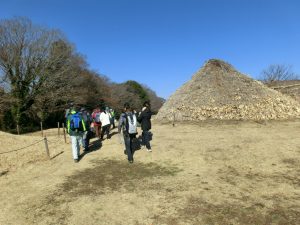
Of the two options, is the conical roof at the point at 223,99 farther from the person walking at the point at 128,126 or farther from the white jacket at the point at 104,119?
the person walking at the point at 128,126

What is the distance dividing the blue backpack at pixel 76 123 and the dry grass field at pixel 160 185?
1244 mm

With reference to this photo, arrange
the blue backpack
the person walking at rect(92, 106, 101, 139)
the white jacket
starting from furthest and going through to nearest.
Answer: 1. the person walking at rect(92, 106, 101, 139)
2. the white jacket
3. the blue backpack

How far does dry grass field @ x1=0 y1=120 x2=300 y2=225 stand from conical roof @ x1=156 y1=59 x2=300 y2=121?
26.8 feet

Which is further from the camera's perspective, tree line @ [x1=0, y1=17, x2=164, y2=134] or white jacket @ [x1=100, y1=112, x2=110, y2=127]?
tree line @ [x1=0, y1=17, x2=164, y2=134]

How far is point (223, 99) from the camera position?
21.3 metres

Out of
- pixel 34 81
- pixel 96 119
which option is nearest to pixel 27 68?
pixel 34 81

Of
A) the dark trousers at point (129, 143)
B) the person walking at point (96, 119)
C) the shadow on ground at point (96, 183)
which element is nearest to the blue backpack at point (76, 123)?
the shadow on ground at point (96, 183)

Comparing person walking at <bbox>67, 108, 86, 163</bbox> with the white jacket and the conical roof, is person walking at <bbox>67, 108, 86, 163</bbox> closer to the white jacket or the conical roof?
the white jacket

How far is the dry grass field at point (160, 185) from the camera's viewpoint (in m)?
5.56

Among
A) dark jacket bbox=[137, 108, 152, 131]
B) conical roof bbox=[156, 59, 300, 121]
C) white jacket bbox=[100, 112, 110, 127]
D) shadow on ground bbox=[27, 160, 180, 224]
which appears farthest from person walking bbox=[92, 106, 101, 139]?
conical roof bbox=[156, 59, 300, 121]

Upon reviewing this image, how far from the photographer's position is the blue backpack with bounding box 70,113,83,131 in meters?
9.56

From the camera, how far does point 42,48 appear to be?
2852cm

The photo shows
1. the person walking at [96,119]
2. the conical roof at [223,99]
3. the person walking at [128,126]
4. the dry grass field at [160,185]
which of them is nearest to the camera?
the dry grass field at [160,185]

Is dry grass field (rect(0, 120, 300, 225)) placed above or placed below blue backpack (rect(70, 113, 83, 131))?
below
